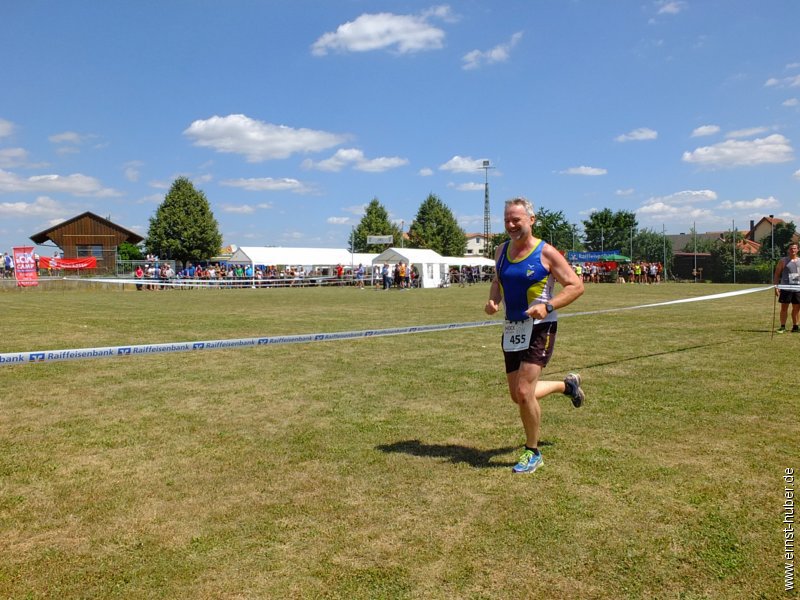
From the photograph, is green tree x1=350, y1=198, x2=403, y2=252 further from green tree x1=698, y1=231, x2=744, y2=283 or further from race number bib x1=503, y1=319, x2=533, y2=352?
race number bib x1=503, y1=319, x2=533, y2=352

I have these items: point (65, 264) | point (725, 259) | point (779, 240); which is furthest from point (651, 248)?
point (65, 264)

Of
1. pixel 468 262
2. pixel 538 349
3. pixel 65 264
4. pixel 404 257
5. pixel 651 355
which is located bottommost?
pixel 651 355

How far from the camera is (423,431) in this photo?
227 inches

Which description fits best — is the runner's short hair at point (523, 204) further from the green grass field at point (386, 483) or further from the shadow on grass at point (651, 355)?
the shadow on grass at point (651, 355)

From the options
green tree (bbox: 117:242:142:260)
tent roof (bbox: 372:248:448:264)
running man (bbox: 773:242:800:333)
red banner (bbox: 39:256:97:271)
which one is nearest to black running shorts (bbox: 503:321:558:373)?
running man (bbox: 773:242:800:333)

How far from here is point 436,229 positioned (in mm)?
94250

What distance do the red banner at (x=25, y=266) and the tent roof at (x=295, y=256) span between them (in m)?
19.3

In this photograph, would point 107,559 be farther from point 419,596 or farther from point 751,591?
point 751,591

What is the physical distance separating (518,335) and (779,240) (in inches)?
2819

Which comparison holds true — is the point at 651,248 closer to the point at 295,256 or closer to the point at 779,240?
the point at 779,240

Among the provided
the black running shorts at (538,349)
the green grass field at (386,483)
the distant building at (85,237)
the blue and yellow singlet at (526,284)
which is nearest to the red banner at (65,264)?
the distant building at (85,237)

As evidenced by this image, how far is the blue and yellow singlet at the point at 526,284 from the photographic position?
4.71 meters

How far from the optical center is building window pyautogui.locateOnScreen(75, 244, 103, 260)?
69000mm

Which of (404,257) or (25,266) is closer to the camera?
(25,266)
